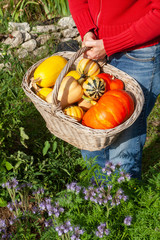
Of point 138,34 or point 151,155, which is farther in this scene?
point 151,155

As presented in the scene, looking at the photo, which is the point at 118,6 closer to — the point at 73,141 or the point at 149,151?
the point at 73,141

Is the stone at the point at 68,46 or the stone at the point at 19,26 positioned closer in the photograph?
the stone at the point at 68,46

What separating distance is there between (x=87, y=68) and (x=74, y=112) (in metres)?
0.39

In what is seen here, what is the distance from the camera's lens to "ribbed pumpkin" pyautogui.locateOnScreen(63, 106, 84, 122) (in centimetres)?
149

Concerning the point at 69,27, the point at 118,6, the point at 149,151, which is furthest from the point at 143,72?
the point at 69,27

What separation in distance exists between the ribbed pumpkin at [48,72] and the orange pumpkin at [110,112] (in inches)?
15.1

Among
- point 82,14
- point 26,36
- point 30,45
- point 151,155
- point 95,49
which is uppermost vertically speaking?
point 82,14

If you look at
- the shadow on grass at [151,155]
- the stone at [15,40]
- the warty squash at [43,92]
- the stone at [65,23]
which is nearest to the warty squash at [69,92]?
the warty squash at [43,92]

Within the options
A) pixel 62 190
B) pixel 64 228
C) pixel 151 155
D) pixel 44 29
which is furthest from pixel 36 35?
pixel 64 228

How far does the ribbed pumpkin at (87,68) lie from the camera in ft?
5.64

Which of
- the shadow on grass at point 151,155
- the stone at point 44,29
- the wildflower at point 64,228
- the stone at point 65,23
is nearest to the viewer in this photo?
the wildflower at point 64,228

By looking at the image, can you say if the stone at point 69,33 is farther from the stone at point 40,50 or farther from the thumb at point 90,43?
the thumb at point 90,43

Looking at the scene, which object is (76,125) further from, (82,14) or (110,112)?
(82,14)

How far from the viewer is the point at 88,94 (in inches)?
63.1
